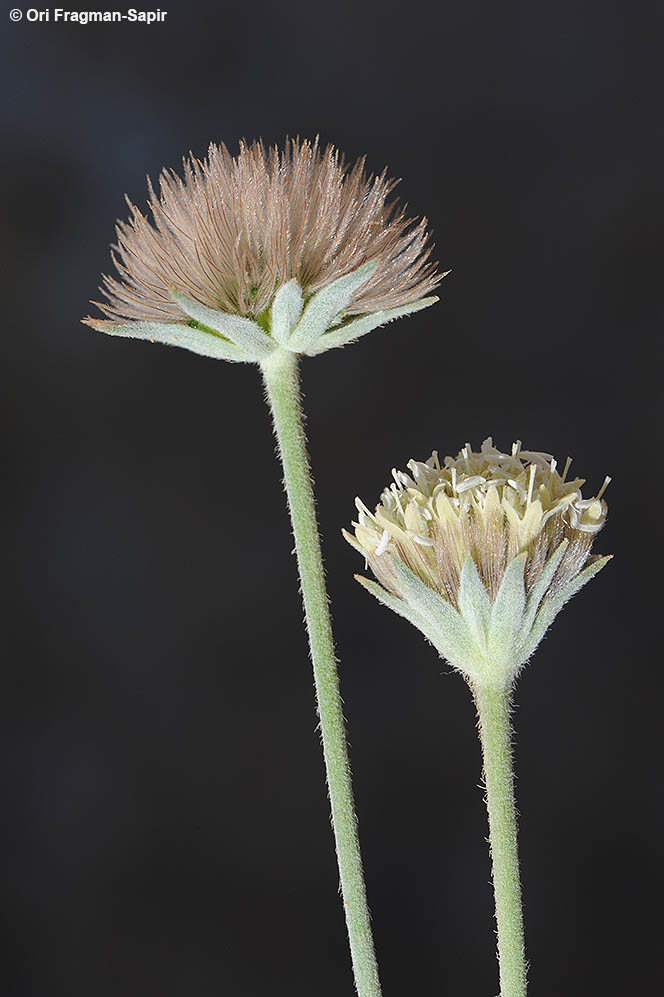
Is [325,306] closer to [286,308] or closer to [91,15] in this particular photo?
[286,308]

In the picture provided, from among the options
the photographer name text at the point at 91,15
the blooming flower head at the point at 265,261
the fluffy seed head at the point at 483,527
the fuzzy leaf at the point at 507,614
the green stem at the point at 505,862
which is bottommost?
the green stem at the point at 505,862

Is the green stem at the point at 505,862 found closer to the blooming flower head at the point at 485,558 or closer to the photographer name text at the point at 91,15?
the blooming flower head at the point at 485,558

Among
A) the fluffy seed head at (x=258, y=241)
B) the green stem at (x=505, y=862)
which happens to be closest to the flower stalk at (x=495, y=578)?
the green stem at (x=505, y=862)

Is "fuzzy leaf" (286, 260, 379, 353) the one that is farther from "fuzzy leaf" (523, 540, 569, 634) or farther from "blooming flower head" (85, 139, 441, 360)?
"fuzzy leaf" (523, 540, 569, 634)

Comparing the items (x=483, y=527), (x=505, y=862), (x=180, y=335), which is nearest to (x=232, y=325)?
(x=180, y=335)

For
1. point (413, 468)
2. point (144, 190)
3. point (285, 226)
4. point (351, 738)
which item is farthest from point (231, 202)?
point (351, 738)

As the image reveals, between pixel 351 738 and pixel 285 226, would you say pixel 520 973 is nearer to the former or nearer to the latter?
pixel 285 226
